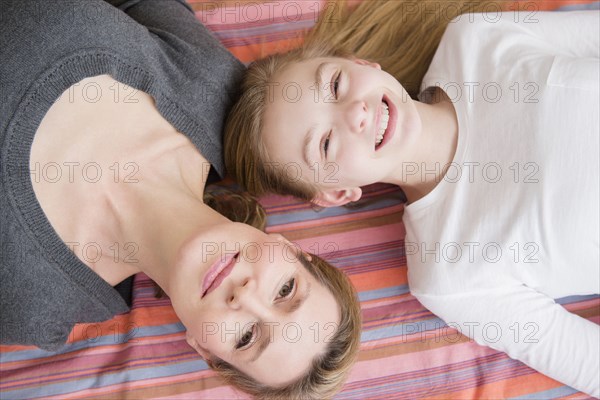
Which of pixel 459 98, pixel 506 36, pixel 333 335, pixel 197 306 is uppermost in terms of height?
pixel 506 36

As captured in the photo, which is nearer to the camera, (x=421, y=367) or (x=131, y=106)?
(x=131, y=106)

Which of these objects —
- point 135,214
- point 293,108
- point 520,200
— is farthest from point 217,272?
point 520,200

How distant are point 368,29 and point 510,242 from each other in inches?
27.8

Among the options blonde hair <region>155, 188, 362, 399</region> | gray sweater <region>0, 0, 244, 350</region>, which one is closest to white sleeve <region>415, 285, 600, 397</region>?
blonde hair <region>155, 188, 362, 399</region>

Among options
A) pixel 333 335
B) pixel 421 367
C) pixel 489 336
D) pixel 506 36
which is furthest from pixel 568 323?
pixel 506 36

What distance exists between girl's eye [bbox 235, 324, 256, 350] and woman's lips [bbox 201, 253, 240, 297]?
0.12 m

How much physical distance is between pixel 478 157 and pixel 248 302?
2.31ft

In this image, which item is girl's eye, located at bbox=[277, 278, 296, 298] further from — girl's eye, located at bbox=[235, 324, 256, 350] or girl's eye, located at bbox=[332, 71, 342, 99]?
girl's eye, located at bbox=[332, 71, 342, 99]

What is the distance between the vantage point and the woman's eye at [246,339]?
1152 millimetres

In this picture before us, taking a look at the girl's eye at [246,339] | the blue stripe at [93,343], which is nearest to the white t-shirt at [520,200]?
the girl's eye at [246,339]

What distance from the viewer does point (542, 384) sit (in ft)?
4.88

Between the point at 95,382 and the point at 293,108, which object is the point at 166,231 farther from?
the point at 95,382

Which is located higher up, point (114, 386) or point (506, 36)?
point (506, 36)

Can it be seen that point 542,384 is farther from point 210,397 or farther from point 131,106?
point 131,106
